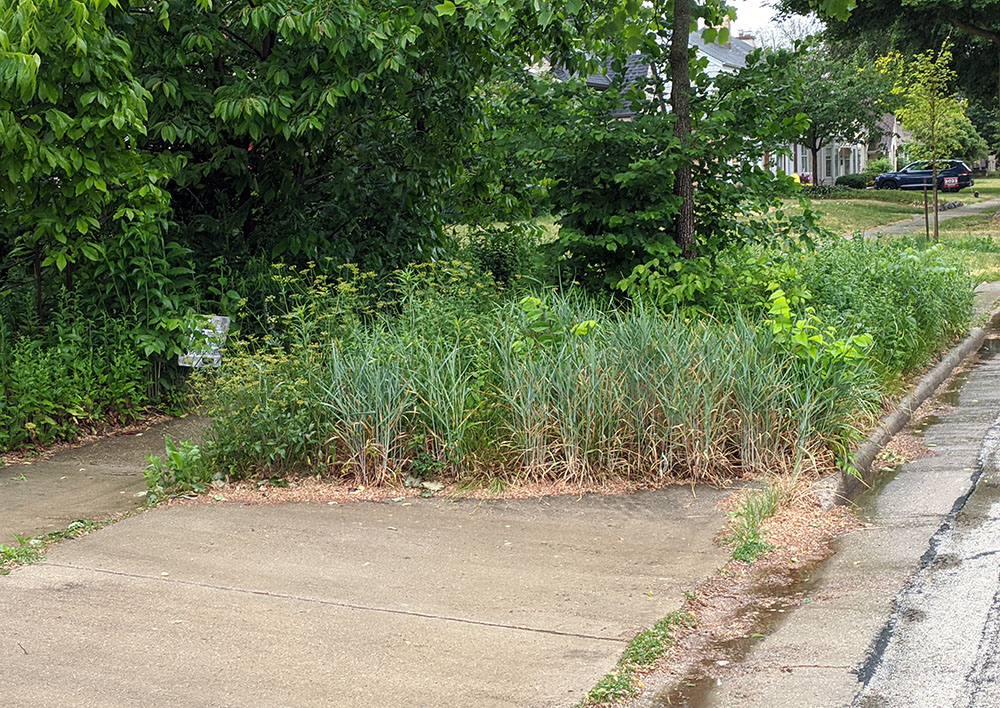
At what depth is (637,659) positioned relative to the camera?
13.4 feet

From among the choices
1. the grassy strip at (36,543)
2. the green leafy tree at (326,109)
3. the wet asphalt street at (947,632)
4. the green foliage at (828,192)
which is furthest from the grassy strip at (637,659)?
the green foliage at (828,192)

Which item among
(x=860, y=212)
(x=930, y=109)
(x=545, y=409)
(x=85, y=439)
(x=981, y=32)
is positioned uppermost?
(x=981, y=32)

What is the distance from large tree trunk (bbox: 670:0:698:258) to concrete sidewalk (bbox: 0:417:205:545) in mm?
4187

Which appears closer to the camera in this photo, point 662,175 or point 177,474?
point 177,474

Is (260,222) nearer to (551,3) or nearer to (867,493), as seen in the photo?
(551,3)

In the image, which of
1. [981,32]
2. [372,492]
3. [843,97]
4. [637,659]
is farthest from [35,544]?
[843,97]

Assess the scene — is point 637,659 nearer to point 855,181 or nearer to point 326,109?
point 326,109

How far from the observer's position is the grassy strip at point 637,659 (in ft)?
12.5

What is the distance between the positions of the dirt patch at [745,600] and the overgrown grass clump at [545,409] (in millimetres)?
714

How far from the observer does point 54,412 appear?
7.75 meters

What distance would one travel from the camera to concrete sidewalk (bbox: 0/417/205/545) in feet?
19.7

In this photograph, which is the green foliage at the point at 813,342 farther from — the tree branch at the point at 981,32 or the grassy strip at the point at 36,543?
the tree branch at the point at 981,32

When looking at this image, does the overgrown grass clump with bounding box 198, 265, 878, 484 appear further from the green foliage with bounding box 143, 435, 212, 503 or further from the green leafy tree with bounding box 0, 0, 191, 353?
the green leafy tree with bounding box 0, 0, 191, 353

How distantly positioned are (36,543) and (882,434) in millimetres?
5415
